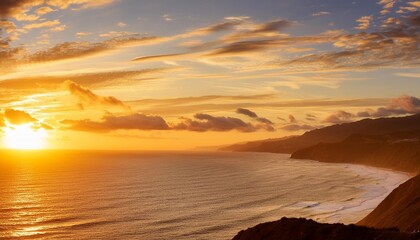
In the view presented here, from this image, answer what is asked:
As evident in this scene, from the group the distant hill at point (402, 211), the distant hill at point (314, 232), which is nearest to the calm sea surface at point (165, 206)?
the distant hill at point (402, 211)

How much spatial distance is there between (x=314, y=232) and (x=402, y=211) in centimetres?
2544

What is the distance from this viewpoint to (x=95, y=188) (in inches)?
4739

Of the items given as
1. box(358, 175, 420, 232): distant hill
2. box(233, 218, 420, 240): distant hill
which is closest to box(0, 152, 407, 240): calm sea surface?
box(358, 175, 420, 232): distant hill

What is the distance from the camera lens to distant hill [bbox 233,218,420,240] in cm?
3098

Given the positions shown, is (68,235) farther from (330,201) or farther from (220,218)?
(330,201)

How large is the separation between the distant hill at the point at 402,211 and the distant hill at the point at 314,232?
15.6 meters

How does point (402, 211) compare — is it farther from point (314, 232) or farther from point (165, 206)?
point (165, 206)

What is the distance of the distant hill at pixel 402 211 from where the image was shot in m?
47.6

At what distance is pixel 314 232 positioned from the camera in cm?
3319

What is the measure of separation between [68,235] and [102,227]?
22.4ft

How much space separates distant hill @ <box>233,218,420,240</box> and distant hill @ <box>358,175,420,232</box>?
616 inches

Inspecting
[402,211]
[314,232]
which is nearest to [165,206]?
[402,211]

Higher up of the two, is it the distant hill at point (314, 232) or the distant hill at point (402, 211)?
the distant hill at point (314, 232)

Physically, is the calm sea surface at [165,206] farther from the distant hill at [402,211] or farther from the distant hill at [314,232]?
the distant hill at [314,232]
